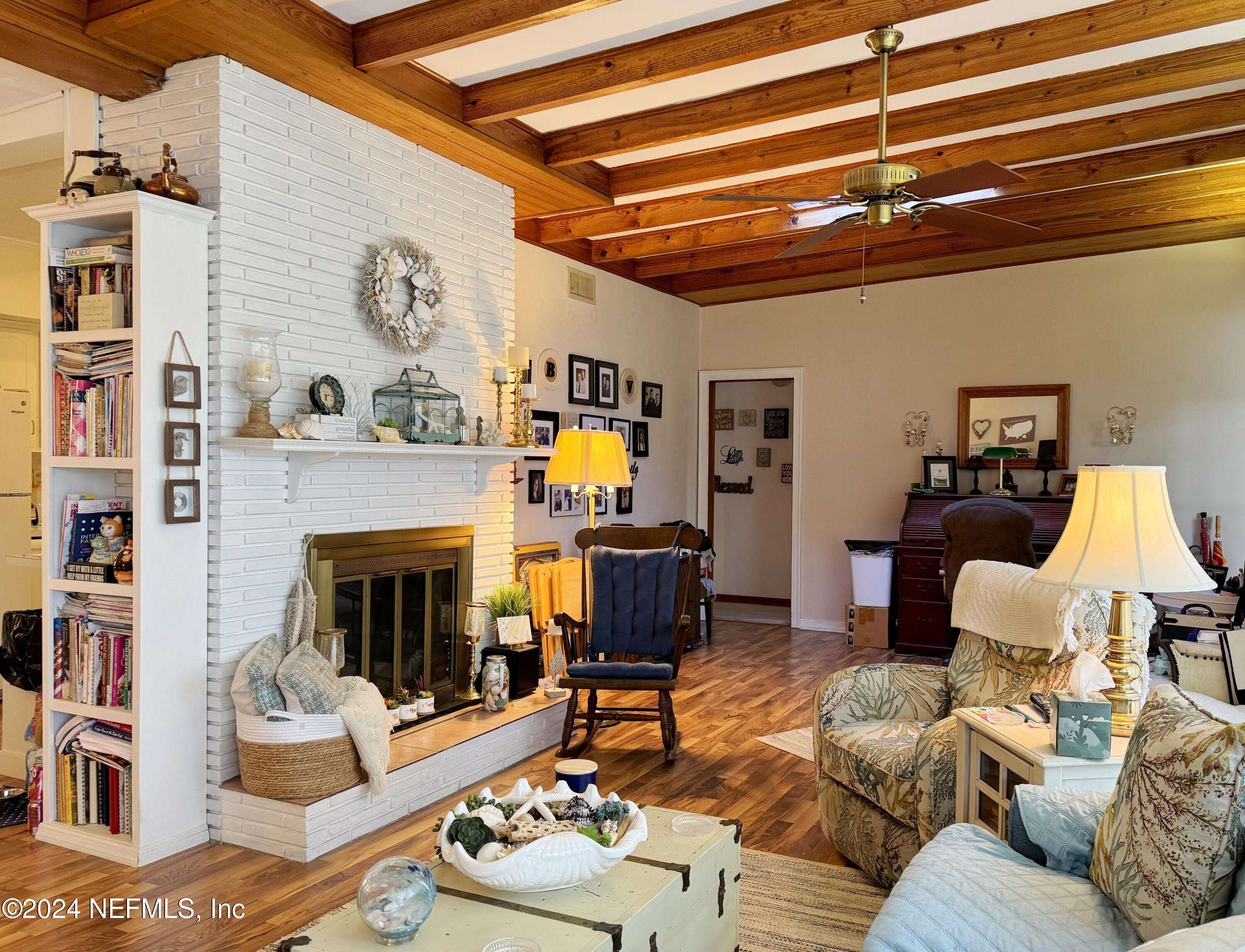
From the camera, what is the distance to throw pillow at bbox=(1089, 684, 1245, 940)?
5.19 feet

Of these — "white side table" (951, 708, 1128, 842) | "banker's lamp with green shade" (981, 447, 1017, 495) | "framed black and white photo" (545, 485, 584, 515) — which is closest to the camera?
"white side table" (951, 708, 1128, 842)

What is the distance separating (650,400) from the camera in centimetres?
738

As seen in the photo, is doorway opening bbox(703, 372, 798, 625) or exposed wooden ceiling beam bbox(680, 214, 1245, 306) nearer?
exposed wooden ceiling beam bbox(680, 214, 1245, 306)

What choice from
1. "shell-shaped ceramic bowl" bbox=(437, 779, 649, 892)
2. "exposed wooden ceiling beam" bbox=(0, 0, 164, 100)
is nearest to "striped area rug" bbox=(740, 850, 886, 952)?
"shell-shaped ceramic bowl" bbox=(437, 779, 649, 892)

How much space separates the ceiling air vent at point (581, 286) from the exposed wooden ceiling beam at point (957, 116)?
1.19m

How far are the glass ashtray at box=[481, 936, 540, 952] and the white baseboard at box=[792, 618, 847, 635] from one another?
6155mm

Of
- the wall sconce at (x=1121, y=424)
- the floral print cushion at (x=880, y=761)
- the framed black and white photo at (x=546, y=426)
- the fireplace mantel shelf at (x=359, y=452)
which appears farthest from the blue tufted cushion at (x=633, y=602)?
the wall sconce at (x=1121, y=424)

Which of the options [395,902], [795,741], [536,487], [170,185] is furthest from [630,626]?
[395,902]

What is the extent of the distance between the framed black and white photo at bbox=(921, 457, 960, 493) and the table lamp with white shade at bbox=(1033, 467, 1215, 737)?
4693 mm

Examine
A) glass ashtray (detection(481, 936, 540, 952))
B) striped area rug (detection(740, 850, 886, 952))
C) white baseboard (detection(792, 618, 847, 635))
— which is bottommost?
striped area rug (detection(740, 850, 886, 952))

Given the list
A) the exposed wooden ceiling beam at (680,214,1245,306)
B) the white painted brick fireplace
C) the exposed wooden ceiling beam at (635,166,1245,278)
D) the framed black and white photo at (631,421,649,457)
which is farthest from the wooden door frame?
the white painted brick fireplace

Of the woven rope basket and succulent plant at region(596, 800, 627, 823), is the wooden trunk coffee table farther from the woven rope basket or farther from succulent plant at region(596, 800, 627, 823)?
the woven rope basket

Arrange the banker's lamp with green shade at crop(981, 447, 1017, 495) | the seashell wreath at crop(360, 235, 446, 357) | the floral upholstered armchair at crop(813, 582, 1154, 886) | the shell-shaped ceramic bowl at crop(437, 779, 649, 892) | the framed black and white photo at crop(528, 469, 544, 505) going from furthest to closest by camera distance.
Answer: the banker's lamp with green shade at crop(981, 447, 1017, 495) < the framed black and white photo at crop(528, 469, 544, 505) < the seashell wreath at crop(360, 235, 446, 357) < the floral upholstered armchair at crop(813, 582, 1154, 886) < the shell-shaped ceramic bowl at crop(437, 779, 649, 892)

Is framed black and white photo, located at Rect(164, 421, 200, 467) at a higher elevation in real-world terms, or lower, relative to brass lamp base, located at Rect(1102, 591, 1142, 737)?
higher
